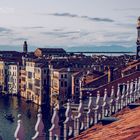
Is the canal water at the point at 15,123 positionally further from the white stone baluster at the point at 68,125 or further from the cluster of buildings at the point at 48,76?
the white stone baluster at the point at 68,125

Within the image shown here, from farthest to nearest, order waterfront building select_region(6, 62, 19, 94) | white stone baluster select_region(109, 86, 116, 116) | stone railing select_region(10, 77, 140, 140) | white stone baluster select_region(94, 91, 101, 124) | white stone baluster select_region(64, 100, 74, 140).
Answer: waterfront building select_region(6, 62, 19, 94) → white stone baluster select_region(109, 86, 116, 116) → white stone baluster select_region(94, 91, 101, 124) → white stone baluster select_region(64, 100, 74, 140) → stone railing select_region(10, 77, 140, 140)

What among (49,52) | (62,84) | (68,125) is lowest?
(62,84)

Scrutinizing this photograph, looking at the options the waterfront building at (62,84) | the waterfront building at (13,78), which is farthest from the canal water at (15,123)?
the waterfront building at (13,78)

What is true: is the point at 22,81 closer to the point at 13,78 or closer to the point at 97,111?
the point at 13,78

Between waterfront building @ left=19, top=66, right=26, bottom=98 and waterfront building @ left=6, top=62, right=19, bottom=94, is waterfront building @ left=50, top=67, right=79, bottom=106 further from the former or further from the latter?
waterfront building @ left=6, top=62, right=19, bottom=94

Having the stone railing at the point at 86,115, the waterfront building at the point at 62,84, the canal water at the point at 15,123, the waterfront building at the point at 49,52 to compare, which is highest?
the stone railing at the point at 86,115

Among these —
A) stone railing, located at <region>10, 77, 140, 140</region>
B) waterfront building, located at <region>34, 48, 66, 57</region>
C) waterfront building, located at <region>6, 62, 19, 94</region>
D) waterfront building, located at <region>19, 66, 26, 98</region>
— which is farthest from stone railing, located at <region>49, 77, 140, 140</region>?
waterfront building, located at <region>34, 48, 66, 57</region>

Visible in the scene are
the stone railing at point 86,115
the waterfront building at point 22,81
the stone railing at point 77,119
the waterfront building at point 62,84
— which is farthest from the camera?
the waterfront building at point 22,81

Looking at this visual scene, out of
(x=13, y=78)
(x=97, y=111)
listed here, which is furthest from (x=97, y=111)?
(x=13, y=78)

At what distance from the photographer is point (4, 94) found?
307ft

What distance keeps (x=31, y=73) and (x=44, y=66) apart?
7533 mm

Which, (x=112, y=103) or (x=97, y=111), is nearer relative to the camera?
(x=97, y=111)

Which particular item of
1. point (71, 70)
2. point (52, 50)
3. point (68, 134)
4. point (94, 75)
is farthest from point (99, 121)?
point (52, 50)

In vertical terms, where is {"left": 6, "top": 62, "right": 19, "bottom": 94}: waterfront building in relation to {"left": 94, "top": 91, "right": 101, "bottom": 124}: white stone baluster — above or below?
below
